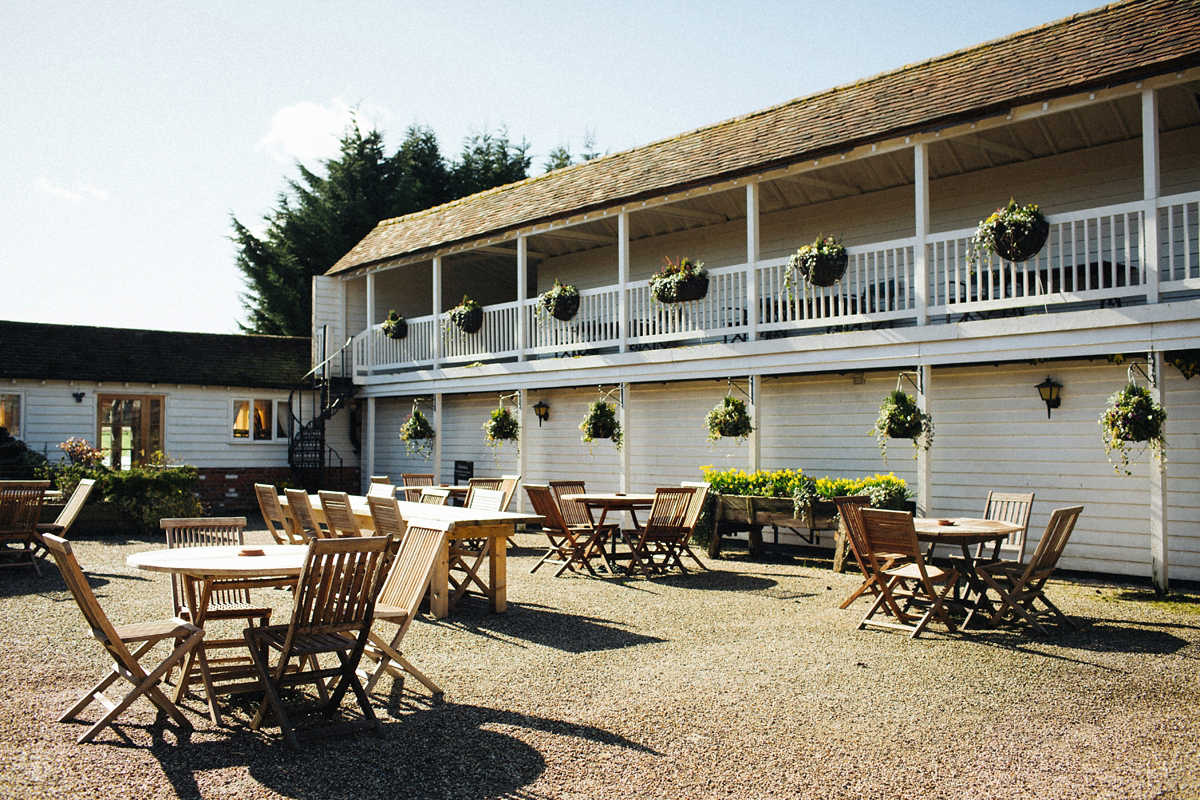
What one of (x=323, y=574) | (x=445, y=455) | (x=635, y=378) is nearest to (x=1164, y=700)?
(x=323, y=574)

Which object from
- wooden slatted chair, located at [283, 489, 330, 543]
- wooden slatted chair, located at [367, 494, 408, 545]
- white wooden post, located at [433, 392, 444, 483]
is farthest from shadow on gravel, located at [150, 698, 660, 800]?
white wooden post, located at [433, 392, 444, 483]

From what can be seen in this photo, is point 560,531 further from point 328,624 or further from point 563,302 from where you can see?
point 328,624

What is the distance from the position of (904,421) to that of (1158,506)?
2603 millimetres

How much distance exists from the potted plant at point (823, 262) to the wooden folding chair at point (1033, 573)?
4.57 meters

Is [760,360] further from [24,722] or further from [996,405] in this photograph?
[24,722]

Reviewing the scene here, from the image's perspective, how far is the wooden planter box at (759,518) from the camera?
10.6 meters

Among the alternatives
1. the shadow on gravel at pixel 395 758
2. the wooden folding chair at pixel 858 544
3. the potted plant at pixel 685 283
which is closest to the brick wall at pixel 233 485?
the potted plant at pixel 685 283

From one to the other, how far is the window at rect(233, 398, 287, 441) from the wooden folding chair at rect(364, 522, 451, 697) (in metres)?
15.3

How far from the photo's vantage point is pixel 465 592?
830cm

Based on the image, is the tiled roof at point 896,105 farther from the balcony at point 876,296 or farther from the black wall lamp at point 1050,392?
the black wall lamp at point 1050,392

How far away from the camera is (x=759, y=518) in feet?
36.6

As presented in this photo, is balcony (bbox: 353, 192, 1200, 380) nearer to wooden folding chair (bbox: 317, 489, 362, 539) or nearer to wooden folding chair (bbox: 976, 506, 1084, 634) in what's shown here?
wooden folding chair (bbox: 976, 506, 1084, 634)

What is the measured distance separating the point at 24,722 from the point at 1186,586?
10187 millimetres

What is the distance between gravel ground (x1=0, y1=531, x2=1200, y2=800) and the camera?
157 inches
